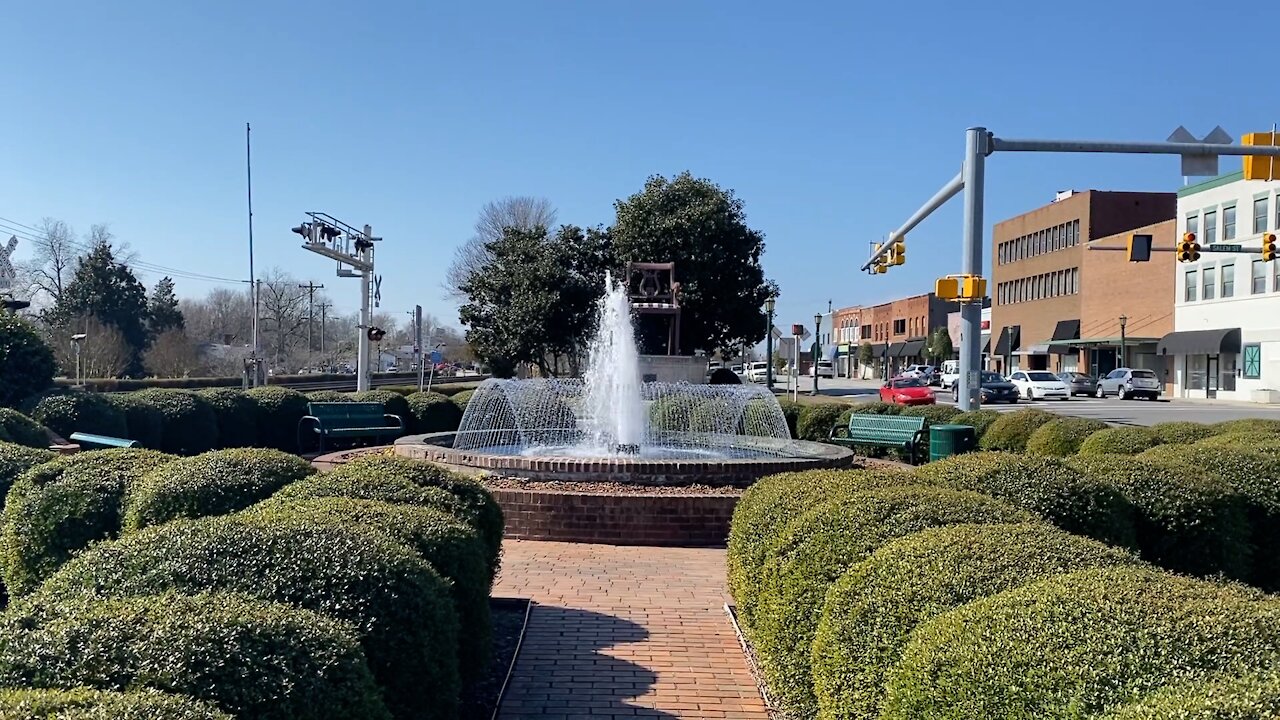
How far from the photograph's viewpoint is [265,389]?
17.5 meters

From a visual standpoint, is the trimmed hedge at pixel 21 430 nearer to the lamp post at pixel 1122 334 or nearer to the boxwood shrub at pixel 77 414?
the boxwood shrub at pixel 77 414

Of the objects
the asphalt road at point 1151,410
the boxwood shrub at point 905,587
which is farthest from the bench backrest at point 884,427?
the asphalt road at point 1151,410

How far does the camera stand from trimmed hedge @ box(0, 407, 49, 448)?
10.2 metres

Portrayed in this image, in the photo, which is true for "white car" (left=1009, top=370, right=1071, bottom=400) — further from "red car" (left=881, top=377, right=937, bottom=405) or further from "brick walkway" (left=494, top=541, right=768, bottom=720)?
"brick walkway" (left=494, top=541, right=768, bottom=720)

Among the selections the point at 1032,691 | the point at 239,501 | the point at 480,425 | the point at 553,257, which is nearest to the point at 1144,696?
the point at 1032,691

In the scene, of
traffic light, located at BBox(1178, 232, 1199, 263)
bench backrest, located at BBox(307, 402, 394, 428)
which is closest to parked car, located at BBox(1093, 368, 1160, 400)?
traffic light, located at BBox(1178, 232, 1199, 263)

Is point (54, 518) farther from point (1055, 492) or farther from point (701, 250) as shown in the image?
point (701, 250)

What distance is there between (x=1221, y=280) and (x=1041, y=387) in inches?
414

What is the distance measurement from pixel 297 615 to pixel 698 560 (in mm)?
6272

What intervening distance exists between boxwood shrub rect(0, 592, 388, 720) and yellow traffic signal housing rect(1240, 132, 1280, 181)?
16.1 m

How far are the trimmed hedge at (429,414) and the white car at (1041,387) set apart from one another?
32.8 meters

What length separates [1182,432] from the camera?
37.2 ft

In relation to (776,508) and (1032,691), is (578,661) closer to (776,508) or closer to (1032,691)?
(776,508)

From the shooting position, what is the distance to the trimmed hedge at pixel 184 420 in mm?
15086
